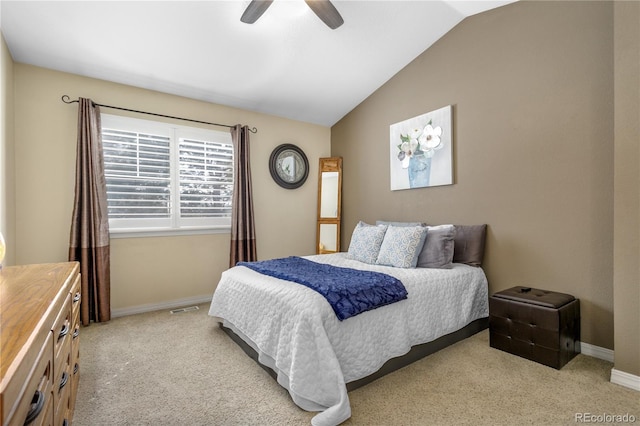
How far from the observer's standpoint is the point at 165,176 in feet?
11.9

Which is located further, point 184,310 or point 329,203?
point 329,203

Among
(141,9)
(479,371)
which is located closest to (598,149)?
(479,371)

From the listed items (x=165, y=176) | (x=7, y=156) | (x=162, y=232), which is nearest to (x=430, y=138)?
(x=165, y=176)

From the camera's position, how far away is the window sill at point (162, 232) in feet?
10.9

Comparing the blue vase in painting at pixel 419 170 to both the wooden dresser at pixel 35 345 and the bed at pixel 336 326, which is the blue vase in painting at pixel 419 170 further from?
the wooden dresser at pixel 35 345

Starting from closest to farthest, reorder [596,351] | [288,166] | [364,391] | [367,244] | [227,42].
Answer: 1. [364,391]
2. [596,351]
3. [227,42]
4. [367,244]
5. [288,166]

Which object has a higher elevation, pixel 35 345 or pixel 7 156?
pixel 7 156

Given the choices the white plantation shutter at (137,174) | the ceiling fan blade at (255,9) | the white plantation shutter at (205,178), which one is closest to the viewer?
the ceiling fan blade at (255,9)

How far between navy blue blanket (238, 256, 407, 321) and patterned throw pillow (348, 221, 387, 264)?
2.20 feet

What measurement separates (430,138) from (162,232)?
125 inches

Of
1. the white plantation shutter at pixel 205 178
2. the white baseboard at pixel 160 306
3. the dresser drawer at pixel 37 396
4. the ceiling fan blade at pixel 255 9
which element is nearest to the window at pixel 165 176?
the white plantation shutter at pixel 205 178

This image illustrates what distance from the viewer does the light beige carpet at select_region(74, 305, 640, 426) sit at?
1.69m

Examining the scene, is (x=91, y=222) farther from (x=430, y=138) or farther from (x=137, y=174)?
(x=430, y=138)

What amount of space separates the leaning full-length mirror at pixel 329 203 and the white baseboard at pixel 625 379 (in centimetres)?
313
